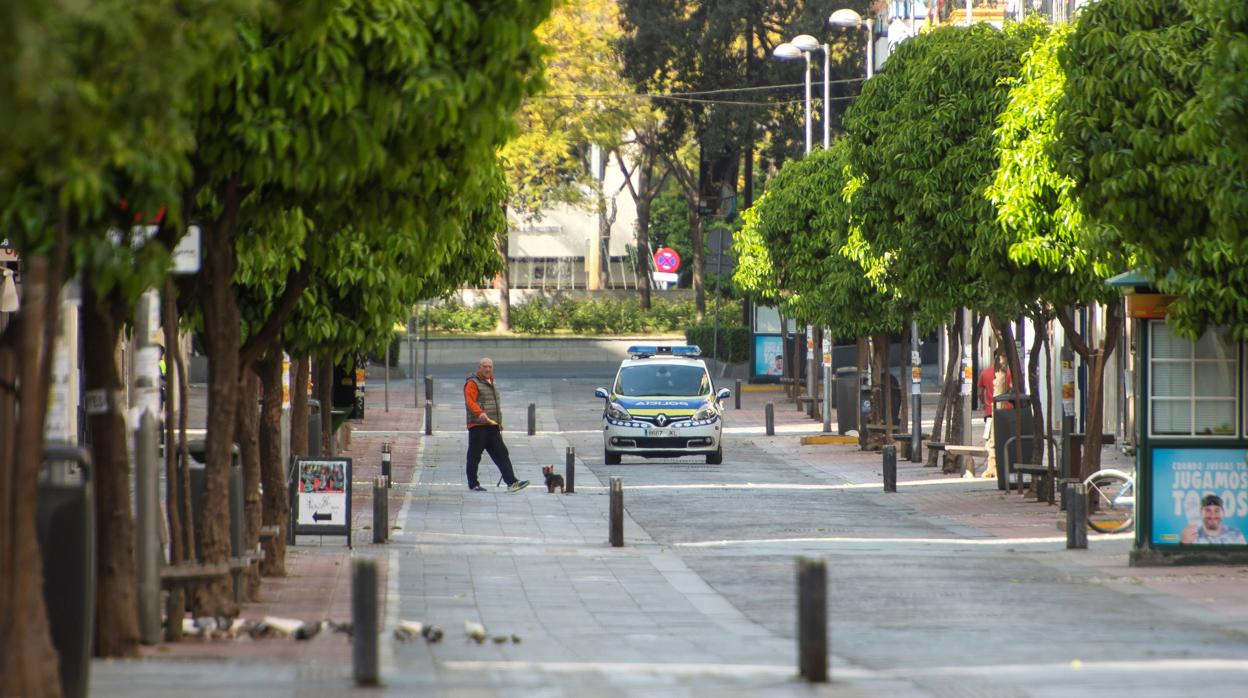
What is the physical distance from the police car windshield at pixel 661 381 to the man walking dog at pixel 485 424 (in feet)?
22.4

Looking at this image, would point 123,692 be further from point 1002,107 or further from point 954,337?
point 954,337

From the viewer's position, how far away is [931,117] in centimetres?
2406

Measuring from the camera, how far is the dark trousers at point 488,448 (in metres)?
25.8

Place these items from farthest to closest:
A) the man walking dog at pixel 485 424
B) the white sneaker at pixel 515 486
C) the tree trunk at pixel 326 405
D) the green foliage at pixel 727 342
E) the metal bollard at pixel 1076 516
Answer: the green foliage at pixel 727 342
the white sneaker at pixel 515 486
the man walking dog at pixel 485 424
the tree trunk at pixel 326 405
the metal bollard at pixel 1076 516

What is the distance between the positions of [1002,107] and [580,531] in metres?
7.36

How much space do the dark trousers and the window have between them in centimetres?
1038

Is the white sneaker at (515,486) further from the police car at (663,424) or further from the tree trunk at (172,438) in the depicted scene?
the tree trunk at (172,438)

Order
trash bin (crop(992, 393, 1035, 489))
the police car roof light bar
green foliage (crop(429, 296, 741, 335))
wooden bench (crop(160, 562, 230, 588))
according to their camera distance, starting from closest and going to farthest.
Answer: wooden bench (crop(160, 562, 230, 588))
trash bin (crop(992, 393, 1035, 489))
the police car roof light bar
green foliage (crop(429, 296, 741, 335))

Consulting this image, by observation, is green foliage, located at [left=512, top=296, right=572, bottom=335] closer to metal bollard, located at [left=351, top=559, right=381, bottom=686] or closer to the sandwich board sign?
the sandwich board sign

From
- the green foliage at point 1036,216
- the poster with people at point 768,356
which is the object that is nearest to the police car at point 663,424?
the green foliage at point 1036,216

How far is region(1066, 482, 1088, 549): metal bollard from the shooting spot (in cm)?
1848

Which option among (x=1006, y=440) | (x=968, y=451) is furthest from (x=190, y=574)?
(x=968, y=451)

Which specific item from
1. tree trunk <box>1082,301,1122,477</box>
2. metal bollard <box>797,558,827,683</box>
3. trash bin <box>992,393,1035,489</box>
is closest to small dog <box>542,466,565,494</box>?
trash bin <box>992,393,1035,489</box>

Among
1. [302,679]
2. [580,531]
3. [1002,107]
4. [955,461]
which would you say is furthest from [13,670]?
[955,461]
